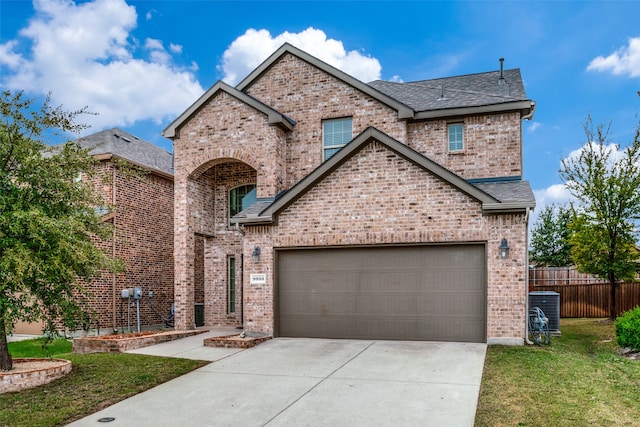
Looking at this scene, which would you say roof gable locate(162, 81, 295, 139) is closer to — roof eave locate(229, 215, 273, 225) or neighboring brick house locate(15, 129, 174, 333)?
neighboring brick house locate(15, 129, 174, 333)

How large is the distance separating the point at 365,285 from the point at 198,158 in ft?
21.5

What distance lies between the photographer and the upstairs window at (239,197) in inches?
647

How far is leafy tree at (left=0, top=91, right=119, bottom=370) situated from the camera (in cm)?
774

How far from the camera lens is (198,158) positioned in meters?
14.7

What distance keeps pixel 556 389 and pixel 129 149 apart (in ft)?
53.6

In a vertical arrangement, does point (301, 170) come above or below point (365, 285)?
above

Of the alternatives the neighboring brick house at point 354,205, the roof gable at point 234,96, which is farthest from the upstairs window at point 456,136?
the roof gable at point 234,96

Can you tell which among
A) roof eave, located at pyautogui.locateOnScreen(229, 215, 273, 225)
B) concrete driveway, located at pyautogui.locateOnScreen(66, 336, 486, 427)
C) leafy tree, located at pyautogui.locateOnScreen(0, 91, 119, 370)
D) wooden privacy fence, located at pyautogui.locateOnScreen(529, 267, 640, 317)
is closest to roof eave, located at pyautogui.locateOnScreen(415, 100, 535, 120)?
roof eave, located at pyautogui.locateOnScreen(229, 215, 273, 225)

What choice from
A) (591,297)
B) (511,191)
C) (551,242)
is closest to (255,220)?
(511,191)

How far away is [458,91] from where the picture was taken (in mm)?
15164

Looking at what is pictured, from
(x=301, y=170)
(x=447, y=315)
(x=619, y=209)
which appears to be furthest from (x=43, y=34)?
(x=619, y=209)

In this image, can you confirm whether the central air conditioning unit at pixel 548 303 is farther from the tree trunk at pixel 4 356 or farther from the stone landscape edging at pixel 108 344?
the tree trunk at pixel 4 356

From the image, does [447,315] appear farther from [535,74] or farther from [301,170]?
[535,74]

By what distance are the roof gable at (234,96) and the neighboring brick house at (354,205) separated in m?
0.05
